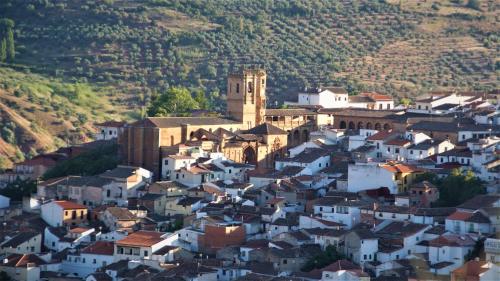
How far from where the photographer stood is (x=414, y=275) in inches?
2101

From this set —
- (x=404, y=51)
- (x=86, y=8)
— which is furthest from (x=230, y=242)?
(x=86, y=8)

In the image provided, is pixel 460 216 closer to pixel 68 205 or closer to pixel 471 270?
pixel 471 270

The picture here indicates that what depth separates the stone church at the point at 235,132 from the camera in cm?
7181

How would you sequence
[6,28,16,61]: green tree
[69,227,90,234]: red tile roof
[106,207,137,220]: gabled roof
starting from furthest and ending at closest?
[6,28,16,61]: green tree → [106,207,137,220]: gabled roof → [69,227,90,234]: red tile roof

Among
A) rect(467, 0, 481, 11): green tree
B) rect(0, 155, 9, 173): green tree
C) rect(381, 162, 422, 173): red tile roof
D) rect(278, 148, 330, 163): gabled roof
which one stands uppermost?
rect(467, 0, 481, 11): green tree

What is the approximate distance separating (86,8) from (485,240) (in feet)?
251

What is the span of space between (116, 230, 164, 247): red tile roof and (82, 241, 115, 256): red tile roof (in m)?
0.73

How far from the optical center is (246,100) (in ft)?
254

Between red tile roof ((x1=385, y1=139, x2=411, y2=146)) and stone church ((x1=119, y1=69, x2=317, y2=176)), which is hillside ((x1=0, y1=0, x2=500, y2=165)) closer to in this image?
stone church ((x1=119, y1=69, x2=317, y2=176))

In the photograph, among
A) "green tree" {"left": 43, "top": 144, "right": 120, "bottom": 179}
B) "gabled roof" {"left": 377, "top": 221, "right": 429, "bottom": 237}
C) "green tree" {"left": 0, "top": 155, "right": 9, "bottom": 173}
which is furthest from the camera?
"green tree" {"left": 0, "top": 155, "right": 9, "bottom": 173}

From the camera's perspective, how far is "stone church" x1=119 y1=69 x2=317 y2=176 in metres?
71.8

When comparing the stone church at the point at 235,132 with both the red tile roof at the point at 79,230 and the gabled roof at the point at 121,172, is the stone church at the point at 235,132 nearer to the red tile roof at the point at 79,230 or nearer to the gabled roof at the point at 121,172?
the gabled roof at the point at 121,172

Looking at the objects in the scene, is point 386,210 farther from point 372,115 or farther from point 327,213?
point 372,115

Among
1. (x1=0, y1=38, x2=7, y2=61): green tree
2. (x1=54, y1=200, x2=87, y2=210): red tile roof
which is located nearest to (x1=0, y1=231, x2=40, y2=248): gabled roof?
(x1=54, y1=200, x2=87, y2=210): red tile roof
